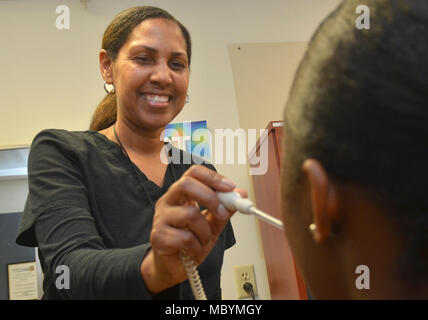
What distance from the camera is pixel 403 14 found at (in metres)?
0.35

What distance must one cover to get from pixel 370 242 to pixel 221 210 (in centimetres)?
21

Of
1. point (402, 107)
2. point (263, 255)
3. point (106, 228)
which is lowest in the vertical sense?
point (263, 255)

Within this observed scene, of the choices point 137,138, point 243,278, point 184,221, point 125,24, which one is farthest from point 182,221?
point 243,278

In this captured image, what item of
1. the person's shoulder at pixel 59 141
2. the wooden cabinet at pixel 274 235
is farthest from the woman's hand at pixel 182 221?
the wooden cabinet at pixel 274 235

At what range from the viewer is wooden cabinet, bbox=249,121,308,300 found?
1475 millimetres

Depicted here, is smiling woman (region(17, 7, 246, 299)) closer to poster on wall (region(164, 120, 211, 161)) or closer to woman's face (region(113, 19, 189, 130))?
woman's face (region(113, 19, 189, 130))

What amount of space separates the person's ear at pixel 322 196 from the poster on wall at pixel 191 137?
154 centimetres

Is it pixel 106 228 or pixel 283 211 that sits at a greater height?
pixel 283 211

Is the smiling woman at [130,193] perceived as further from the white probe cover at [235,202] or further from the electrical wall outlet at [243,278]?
the electrical wall outlet at [243,278]

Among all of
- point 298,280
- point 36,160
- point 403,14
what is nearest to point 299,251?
point 403,14

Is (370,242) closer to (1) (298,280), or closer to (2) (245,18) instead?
(1) (298,280)

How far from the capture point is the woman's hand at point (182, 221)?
500mm

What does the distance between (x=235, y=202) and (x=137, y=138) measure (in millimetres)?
562

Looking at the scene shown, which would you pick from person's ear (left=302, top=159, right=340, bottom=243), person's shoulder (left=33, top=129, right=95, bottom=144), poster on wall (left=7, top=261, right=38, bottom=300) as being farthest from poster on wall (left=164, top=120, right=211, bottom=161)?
person's ear (left=302, top=159, right=340, bottom=243)
